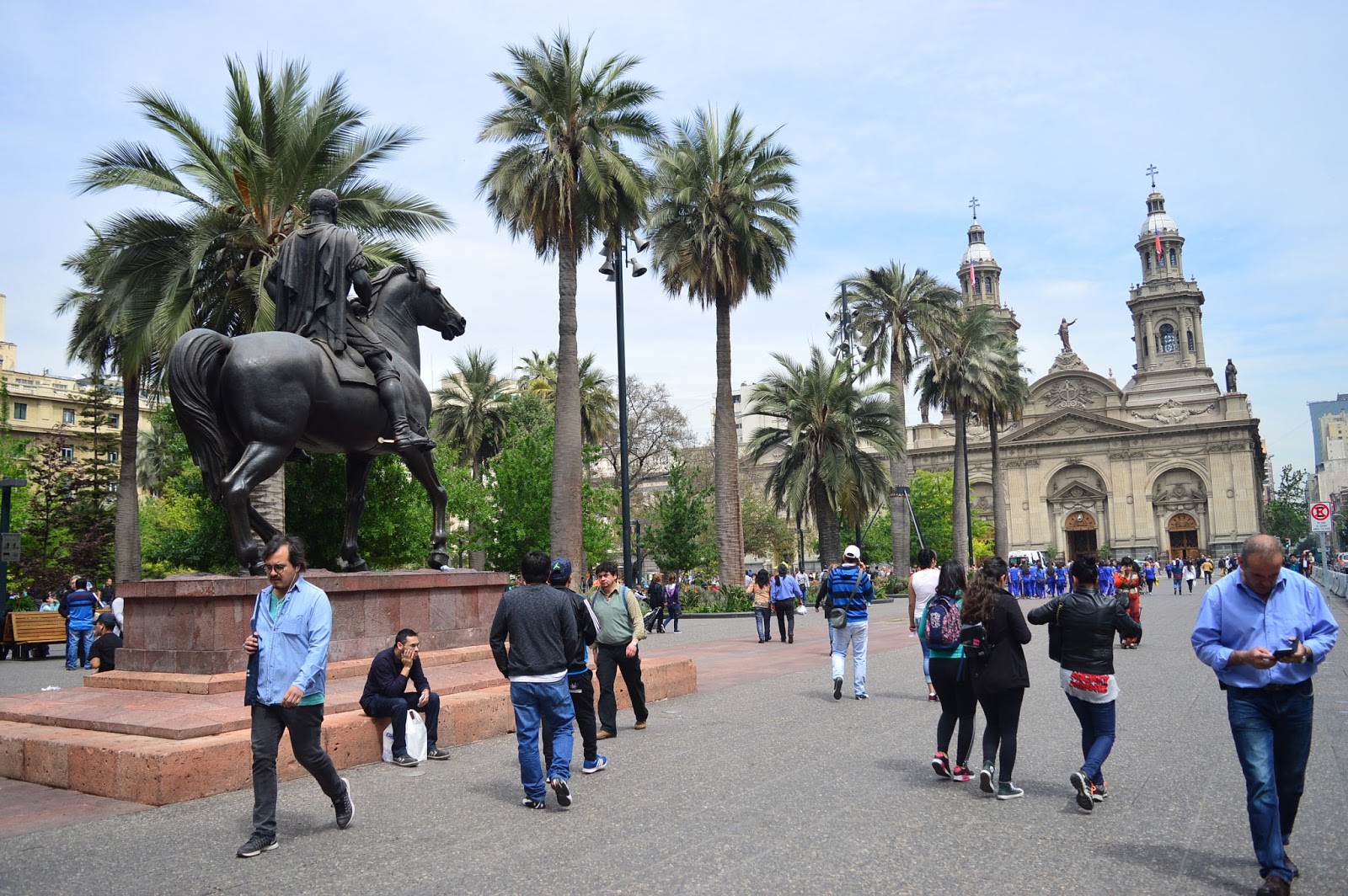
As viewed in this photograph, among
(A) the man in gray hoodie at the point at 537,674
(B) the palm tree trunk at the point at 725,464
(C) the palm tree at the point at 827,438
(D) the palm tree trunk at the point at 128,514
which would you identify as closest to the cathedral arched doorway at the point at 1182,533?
(C) the palm tree at the point at 827,438

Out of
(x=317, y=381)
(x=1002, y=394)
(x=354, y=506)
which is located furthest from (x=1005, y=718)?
(x=1002, y=394)

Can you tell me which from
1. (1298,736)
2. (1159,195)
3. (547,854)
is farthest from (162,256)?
(1159,195)

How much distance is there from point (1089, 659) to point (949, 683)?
110 cm

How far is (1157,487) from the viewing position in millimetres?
77312

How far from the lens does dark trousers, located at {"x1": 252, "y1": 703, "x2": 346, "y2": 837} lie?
5137 millimetres

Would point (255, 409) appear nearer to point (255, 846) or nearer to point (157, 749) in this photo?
point (157, 749)

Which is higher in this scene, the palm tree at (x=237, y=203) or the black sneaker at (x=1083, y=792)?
the palm tree at (x=237, y=203)

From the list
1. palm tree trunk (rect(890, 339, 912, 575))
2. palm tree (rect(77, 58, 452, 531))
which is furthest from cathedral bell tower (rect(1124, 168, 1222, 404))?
palm tree (rect(77, 58, 452, 531))

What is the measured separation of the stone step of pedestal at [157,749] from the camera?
6254mm

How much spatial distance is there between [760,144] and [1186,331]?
2628 inches

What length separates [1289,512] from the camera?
10706cm

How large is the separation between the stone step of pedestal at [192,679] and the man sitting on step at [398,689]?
87 centimetres

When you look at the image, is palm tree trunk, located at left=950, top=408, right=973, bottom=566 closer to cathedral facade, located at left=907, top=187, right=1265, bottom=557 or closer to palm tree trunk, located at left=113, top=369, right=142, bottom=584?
palm tree trunk, located at left=113, top=369, right=142, bottom=584

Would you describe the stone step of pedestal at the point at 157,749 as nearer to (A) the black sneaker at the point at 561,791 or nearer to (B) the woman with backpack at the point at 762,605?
(A) the black sneaker at the point at 561,791
